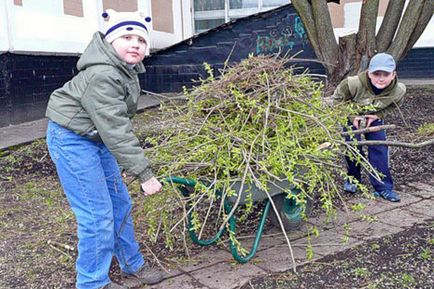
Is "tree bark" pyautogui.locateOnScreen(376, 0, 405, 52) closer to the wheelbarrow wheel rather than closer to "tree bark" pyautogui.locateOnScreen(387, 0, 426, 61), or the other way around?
"tree bark" pyautogui.locateOnScreen(387, 0, 426, 61)

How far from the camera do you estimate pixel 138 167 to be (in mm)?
2805

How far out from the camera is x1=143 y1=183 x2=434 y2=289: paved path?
329 cm

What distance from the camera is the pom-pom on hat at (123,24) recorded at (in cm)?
288

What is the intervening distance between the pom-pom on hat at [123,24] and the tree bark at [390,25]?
5361 millimetres

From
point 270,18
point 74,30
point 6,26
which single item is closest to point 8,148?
point 6,26

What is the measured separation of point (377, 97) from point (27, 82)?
234 inches

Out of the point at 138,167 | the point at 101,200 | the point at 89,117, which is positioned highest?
the point at 89,117

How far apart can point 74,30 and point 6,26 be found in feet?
6.07

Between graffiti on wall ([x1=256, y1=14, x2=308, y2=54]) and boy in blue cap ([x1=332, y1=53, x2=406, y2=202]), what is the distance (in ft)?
23.4

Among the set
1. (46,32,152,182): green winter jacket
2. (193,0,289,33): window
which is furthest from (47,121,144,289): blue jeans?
(193,0,289,33): window

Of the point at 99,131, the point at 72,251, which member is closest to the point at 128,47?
the point at 99,131

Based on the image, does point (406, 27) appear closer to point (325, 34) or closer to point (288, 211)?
point (325, 34)

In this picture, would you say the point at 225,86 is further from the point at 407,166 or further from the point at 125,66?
the point at 407,166

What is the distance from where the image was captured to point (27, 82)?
28.0ft
